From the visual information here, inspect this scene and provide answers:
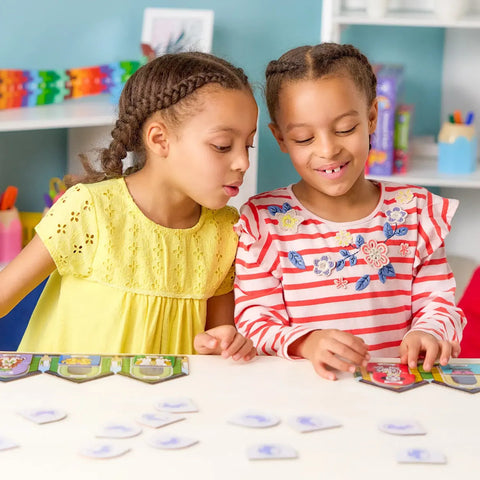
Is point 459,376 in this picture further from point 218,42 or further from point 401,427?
point 218,42

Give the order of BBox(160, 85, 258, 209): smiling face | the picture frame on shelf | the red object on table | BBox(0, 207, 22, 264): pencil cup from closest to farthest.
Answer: BBox(160, 85, 258, 209): smiling face < the red object on table < BBox(0, 207, 22, 264): pencil cup < the picture frame on shelf

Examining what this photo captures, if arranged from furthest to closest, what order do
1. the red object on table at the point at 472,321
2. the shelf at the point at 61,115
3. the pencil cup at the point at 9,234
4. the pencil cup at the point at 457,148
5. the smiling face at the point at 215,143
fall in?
the pencil cup at the point at 457,148
the pencil cup at the point at 9,234
the shelf at the point at 61,115
the red object on table at the point at 472,321
the smiling face at the point at 215,143

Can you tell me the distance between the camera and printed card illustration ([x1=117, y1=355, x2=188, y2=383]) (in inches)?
43.4

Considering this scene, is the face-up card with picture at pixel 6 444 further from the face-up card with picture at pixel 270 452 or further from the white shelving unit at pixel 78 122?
the white shelving unit at pixel 78 122

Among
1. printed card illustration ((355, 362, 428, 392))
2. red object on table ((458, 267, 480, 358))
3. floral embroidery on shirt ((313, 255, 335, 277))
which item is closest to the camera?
printed card illustration ((355, 362, 428, 392))

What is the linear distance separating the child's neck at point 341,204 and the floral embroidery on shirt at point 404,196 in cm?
4

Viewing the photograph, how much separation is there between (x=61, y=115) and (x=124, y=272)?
1276 millimetres

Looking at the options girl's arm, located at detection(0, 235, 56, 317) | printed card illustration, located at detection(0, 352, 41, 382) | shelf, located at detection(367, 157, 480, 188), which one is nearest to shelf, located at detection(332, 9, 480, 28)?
shelf, located at detection(367, 157, 480, 188)

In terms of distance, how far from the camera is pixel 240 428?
0.97 m

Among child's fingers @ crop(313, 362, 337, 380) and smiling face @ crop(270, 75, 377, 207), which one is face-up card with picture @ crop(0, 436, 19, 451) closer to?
child's fingers @ crop(313, 362, 337, 380)

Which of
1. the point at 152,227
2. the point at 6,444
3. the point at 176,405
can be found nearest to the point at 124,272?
the point at 152,227

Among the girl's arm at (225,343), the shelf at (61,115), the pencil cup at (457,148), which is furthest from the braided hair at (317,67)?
the pencil cup at (457,148)

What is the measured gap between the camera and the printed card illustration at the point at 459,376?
43.7 inches

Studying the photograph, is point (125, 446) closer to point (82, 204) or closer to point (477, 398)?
point (477, 398)
